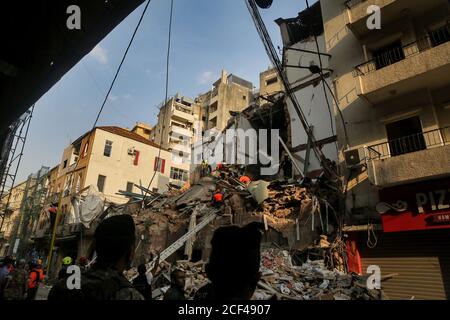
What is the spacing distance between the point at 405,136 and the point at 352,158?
6.85 feet

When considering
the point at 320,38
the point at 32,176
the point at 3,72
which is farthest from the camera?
the point at 32,176

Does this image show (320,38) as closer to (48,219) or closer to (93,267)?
(93,267)

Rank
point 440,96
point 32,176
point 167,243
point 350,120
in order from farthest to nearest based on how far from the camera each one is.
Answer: point 32,176 → point 167,243 → point 350,120 → point 440,96

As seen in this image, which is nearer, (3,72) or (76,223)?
(3,72)

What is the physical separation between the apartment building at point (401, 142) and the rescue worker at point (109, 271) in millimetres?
10455

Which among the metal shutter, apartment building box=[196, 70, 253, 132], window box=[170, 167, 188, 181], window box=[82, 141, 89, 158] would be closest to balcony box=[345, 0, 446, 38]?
the metal shutter

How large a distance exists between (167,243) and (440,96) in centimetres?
1438

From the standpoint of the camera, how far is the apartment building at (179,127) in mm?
44844

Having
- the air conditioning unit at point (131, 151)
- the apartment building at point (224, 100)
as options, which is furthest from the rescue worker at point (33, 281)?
the apartment building at point (224, 100)

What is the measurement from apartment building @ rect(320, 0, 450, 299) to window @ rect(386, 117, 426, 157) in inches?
1.4

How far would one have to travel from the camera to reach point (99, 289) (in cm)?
167

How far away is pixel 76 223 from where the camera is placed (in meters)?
22.6
